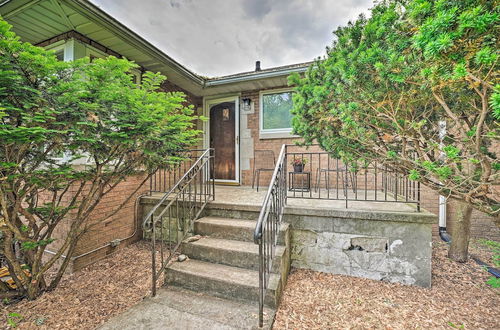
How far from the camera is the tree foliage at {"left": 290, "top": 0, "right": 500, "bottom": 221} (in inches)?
41.7

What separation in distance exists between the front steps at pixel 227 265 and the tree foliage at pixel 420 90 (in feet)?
4.84

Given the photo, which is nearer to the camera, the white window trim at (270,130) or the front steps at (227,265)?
the front steps at (227,265)

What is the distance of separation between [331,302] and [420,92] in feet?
6.83

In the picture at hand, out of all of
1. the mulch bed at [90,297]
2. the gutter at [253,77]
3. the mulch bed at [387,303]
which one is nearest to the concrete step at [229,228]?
the mulch bed at [387,303]

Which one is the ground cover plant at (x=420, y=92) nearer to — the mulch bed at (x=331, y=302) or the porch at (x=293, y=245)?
the porch at (x=293, y=245)

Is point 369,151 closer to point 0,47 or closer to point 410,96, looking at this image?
point 410,96

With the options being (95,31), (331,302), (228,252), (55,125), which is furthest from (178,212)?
(95,31)

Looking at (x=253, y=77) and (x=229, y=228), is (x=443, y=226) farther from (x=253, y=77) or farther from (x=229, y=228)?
(x=253, y=77)

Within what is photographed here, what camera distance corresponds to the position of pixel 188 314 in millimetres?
1886

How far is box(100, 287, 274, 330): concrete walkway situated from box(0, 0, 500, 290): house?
156cm

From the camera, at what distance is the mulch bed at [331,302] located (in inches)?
73.3

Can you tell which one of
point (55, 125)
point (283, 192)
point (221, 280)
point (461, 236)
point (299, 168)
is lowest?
point (221, 280)

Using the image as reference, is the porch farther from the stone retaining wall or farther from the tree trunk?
the tree trunk

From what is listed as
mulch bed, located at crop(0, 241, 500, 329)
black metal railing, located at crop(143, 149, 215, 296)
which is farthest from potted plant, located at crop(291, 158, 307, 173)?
mulch bed, located at crop(0, 241, 500, 329)
